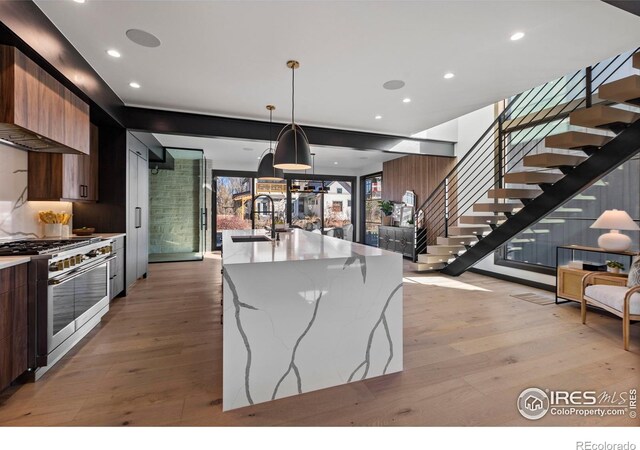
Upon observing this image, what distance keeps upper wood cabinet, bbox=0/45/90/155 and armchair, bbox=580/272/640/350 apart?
507 cm

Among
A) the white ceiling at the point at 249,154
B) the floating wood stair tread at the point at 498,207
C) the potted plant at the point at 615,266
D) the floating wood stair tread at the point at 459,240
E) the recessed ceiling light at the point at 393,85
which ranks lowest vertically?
the potted plant at the point at 615,266

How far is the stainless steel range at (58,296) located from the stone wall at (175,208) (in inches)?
167

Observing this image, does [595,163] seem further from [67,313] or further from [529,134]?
[67,313]

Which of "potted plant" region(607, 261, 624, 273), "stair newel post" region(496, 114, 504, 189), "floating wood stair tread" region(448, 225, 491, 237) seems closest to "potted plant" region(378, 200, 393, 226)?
"floating wood stair tread" region(448, 225, 491, 237)

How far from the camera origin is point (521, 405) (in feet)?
6.34

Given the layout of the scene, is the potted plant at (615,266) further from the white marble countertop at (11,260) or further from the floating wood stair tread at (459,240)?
the white marble countertop at (11,260)

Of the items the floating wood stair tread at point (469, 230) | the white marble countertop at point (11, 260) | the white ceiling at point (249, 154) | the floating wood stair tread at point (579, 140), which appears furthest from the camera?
the white ceiling at point (249, 154)

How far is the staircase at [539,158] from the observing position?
316 cm

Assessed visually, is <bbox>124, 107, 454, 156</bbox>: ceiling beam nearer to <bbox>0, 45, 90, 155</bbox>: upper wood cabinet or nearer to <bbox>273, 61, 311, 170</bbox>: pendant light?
<bbox>0, 45, 90, 155</bbox>: upper wood cabinet

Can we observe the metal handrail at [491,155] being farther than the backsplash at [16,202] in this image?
Yes

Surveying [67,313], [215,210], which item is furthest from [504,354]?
[215,210]

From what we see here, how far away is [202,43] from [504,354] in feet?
12.4

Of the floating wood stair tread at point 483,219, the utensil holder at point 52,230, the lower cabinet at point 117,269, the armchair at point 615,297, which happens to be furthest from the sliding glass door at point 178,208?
the armchair at point 615,297

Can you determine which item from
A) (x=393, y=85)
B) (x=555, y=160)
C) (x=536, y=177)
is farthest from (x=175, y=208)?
(x=555, y=160)
